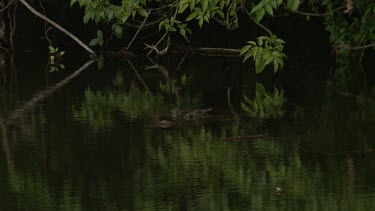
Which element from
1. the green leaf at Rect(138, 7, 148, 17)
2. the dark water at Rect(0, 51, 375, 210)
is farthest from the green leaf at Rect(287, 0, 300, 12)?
the green leaf at Rect(138, 7, 148, 17)

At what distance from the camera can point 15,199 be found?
5418 mm

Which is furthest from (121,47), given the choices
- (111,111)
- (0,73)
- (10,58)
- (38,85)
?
(111,111)

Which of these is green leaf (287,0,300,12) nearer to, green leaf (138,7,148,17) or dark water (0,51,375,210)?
dark water (0,51,375,210)

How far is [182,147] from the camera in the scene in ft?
21.8

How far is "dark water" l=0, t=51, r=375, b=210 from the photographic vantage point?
214 inches

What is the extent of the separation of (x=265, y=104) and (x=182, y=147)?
1.86 meters

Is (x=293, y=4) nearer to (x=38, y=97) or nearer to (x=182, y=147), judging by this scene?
(x=182, y=147)

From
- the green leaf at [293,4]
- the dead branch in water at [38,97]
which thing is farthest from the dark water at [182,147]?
the green leaf at [293,4]

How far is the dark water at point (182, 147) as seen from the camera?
543 cm

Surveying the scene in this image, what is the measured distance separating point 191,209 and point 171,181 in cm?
58

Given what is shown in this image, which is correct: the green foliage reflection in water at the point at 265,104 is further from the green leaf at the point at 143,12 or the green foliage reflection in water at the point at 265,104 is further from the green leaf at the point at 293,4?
the green leaf at the point at 143,12

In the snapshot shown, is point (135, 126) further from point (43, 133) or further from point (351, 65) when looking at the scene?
point (351, 65)

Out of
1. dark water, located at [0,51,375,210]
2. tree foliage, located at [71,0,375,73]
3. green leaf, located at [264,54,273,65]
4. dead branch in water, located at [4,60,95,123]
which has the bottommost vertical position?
dark water, located at [0,51,375,210]

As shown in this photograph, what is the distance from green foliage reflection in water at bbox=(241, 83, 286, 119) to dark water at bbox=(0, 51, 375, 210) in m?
0.05
